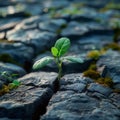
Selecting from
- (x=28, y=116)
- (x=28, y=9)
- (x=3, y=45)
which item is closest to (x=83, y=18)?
(x=28, y=9)

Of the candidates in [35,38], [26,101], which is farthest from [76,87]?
[35,38]

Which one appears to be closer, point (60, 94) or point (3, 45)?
point (60, 94)

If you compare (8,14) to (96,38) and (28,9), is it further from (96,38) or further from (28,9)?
(96,38)

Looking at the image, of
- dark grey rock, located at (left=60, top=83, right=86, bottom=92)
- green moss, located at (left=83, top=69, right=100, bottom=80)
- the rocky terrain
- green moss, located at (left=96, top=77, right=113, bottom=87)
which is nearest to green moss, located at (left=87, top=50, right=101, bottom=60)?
the rocky terrain

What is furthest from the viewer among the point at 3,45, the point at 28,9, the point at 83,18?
the point at 28,9

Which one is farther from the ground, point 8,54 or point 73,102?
point 8,54

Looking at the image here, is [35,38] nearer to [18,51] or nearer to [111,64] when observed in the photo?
[18,51]

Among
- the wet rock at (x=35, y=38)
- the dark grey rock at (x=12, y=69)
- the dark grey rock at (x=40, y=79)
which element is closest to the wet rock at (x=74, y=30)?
the wet rock at (x=35, y=38)
